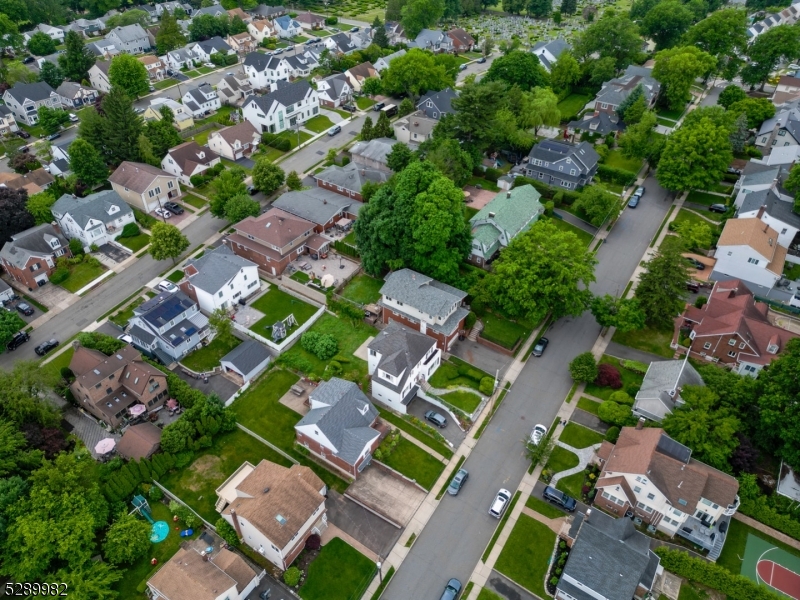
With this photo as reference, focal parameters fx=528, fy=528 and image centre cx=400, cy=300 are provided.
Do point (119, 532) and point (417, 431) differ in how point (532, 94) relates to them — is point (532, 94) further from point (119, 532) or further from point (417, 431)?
point (119, 532)

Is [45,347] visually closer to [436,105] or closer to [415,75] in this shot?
[436,105]

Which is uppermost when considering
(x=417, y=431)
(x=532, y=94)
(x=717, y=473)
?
(x=532, y=94)

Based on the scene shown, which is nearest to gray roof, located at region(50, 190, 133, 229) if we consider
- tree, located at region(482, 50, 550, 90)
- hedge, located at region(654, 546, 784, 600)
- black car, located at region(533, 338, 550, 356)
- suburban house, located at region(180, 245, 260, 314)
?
suburban house, located at region(180, 245, 260, 314)

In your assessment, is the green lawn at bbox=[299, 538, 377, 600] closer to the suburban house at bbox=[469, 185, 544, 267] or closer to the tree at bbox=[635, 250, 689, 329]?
the suburban house at bbox=[469, 185, 544, 267]

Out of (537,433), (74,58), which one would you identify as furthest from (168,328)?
(74,58)

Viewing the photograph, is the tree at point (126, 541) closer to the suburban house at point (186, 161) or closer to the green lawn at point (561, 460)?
the green lawn at point (561, 460)

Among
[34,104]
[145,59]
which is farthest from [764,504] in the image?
[145,59]
